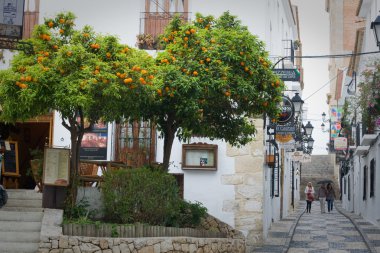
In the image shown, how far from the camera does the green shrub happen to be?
1305 cm

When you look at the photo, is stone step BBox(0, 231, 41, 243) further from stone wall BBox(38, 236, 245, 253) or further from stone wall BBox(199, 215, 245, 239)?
stone wall BBox(199, 215, 245, 239)

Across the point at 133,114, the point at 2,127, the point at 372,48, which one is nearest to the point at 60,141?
the point at 2,127

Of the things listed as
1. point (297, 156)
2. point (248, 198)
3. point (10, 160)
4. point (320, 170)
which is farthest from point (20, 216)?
point (320, 170)

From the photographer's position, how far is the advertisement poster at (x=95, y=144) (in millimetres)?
18250

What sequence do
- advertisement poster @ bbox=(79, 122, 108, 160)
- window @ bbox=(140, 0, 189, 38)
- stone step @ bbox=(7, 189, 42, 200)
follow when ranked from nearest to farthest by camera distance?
1. stone step @ bbox=(7, 189, 42, 200)
2. advertisement poster @ bbox=(79, 122, 108, 160)
3. window @ bbox=(140, 0, 189, 38)

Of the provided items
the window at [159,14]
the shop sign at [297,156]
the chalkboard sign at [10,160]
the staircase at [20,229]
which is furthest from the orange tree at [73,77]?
the shop sign at [297,156]

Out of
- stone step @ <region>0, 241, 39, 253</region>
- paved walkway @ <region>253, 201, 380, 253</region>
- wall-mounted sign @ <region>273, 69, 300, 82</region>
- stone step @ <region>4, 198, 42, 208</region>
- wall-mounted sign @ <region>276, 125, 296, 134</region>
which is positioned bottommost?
paved walkway @ <region>253, 201, 380, 253</region>

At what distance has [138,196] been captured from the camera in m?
13.1

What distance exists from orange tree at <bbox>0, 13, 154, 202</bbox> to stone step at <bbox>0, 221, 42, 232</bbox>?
3.97ft

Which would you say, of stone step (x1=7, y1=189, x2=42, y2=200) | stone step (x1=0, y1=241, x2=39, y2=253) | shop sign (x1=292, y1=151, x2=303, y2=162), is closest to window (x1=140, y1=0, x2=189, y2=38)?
stone step (x1=7, y1=189, x2=42, y2=200)

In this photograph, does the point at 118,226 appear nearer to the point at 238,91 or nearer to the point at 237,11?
the point at 238,91

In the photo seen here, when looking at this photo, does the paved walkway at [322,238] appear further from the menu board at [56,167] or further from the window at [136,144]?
the menu board at [56,167]

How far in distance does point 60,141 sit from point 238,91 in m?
6.32

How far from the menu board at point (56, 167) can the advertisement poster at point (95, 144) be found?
4816mm
